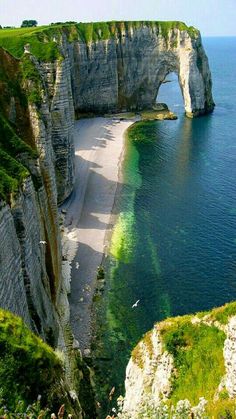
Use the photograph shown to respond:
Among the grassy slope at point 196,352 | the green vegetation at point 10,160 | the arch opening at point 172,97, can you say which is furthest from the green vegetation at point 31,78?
the arch opening at point 172,97

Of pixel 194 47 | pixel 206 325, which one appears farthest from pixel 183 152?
pixel 206 325

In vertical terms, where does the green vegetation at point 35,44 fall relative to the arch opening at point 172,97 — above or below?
above

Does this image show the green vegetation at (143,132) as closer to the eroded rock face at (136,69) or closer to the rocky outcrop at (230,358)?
the eroded rock face at (136,69)

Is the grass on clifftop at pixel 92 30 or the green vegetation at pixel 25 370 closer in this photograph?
the green vegetation at pixel 25 370

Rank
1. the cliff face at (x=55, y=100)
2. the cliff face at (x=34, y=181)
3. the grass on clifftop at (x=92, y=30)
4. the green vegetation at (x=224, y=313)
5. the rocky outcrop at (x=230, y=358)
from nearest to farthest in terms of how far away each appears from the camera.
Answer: the rocky outcrop at (x=230, y=358)
the green vegetation at (x=224, y=313)
the cliff face at (x=34, y=181)
the cliff face at (x=55, y=100)
the grass on clifftop at (x=92, y=30)

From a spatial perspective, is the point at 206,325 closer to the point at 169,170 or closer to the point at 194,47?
the point at 169,170

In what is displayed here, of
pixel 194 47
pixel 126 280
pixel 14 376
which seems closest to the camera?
pixel 14 376

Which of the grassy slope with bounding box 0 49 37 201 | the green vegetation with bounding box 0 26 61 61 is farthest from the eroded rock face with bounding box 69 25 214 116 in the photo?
the grassy slope with bounding box 0 49 37 201
